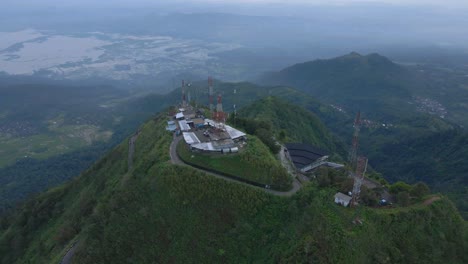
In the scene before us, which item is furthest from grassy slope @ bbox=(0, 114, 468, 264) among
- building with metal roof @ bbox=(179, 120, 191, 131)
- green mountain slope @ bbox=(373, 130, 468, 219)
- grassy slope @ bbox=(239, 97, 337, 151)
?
grassy slope @ bbox=(239, 97, 337, 151)

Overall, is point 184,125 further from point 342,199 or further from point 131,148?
point 342,199

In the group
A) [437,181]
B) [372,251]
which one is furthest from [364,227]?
[437,181]

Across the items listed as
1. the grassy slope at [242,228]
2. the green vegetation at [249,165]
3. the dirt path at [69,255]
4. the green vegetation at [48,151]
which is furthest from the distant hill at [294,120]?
the green vegetation at [48,151]

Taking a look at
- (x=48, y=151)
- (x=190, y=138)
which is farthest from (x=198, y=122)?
(x=48, y=151)

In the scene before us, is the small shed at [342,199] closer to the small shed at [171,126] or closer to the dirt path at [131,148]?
the small shed at [171,126]

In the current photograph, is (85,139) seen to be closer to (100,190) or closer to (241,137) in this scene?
(100,190)

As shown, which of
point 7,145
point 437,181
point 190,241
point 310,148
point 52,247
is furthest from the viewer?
point 7,145
